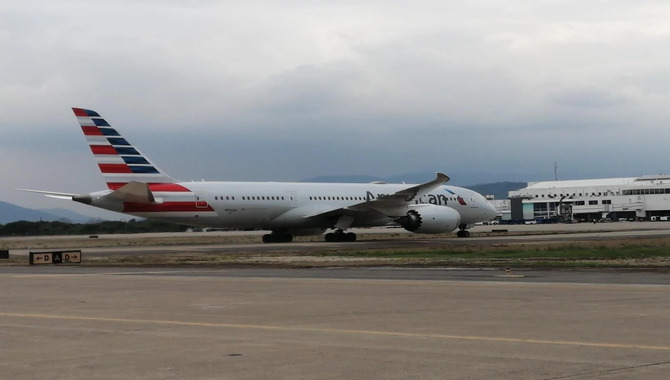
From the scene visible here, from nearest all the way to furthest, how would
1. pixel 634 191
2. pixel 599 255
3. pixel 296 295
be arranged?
pixel 296 295 → pixel 599 255 → pixel 634 191

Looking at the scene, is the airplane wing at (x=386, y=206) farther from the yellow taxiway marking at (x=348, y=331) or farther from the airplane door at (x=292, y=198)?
the yellow taxiway marking at (x=348, y=331)

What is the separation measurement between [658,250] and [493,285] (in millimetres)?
20129

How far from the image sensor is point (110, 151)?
56.5 meters

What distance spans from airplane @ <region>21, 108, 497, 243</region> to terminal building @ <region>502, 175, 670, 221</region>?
9391cm

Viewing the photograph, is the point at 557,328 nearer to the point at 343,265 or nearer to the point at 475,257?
the point at 343,265

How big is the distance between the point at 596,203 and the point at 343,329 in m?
172

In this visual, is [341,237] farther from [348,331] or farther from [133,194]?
[348,331]

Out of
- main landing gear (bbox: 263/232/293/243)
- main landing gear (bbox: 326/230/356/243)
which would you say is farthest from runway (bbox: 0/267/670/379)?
main landing gear (bbox: 263/232/293/243)

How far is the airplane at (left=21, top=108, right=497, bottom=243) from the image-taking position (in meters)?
56.2

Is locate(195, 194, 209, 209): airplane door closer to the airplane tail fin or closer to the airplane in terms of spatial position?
the airplane

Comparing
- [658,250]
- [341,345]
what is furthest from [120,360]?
[658,250]

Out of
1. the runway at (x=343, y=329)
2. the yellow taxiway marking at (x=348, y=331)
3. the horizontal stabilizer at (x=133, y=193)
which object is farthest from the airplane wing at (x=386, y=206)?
the yellow taxiway marking at (x=348, y=331)

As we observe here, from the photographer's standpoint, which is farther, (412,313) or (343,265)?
(343,265)

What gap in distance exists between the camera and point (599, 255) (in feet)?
123
